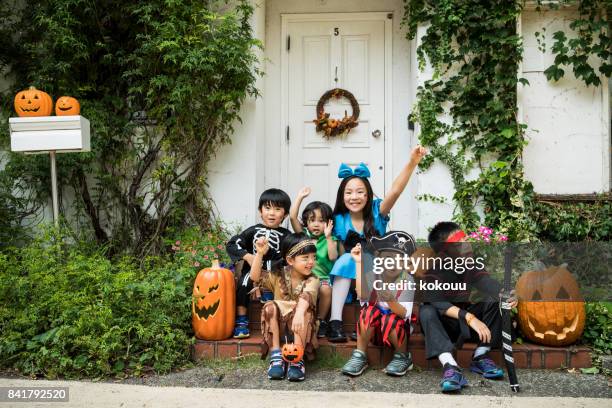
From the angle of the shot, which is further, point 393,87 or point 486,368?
point 393,87

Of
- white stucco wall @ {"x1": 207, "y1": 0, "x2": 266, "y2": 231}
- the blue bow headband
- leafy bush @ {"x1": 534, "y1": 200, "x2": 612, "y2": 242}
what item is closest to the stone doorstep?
the blue bow headband

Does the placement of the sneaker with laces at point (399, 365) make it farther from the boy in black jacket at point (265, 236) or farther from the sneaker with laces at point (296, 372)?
the boy in black jacket at point (265, 236)

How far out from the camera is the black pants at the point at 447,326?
10.4ft

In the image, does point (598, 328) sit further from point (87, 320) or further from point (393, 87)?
point (87, 320)

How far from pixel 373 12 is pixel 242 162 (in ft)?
7.16

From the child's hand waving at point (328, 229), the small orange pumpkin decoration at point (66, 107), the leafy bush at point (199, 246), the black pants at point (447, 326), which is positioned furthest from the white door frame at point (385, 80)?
the black pants at point (447, 326)

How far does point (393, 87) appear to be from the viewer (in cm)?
561

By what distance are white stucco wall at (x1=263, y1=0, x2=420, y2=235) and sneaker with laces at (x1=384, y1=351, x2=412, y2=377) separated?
2281 millimetres

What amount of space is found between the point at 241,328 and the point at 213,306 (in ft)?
0.97

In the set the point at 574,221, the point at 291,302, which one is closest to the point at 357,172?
the point at 291,302

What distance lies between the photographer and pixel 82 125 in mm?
4230

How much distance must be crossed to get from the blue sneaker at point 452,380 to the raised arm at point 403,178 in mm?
1218

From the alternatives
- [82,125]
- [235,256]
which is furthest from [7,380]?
[82,125]

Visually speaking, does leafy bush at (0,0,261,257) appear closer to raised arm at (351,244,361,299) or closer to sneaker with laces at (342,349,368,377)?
raised arm at (351,244,361,299)
